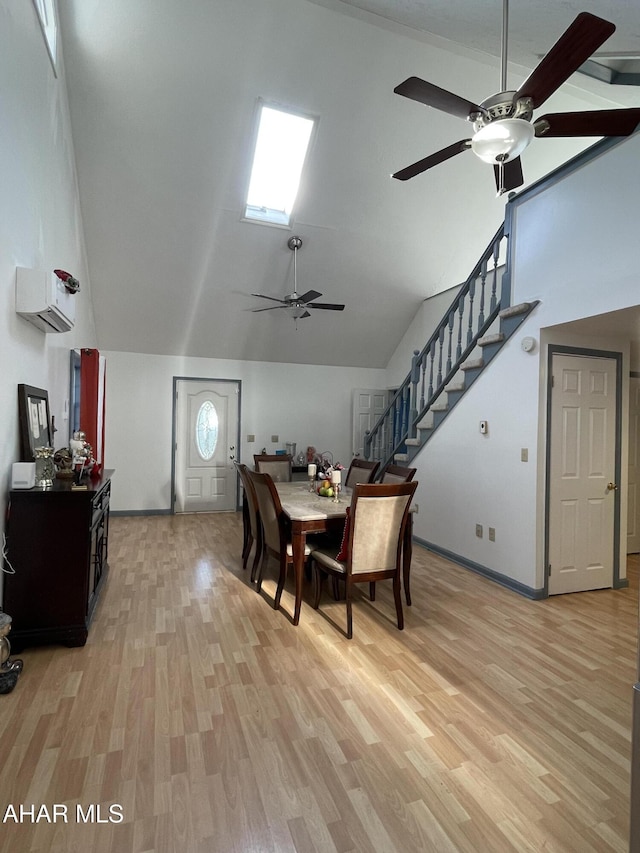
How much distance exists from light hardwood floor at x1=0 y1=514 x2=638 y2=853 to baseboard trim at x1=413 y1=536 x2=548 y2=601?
23 centimetres

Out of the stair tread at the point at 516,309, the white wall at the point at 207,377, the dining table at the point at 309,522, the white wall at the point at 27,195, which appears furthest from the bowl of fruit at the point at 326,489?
the white wall at the point at 207,377

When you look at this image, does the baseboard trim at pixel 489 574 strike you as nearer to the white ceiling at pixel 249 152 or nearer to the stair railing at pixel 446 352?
the stair railing at pixel 446 352

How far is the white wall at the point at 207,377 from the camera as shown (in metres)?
6.19

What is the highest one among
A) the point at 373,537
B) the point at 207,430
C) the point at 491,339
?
the point at 491,339

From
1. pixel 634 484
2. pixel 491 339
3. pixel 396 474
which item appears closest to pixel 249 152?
pixel 491 339

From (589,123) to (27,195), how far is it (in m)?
3.09

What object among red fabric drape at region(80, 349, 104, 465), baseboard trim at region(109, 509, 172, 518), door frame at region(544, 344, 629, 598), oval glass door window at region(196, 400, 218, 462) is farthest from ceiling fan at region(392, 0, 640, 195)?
baseboard trim at region(109, 509, 172, 518)

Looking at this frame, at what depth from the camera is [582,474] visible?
3.63 metres

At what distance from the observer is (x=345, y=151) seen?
179 inches

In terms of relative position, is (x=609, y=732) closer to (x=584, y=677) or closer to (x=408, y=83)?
(x=584, y=677)

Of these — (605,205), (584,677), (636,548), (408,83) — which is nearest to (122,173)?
(408,83)

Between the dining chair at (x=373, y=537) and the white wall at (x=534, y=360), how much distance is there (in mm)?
1285

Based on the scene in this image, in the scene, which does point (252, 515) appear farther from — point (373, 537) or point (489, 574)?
point (489, 574)

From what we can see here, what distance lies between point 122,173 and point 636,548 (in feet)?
21.9
